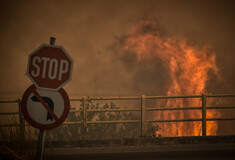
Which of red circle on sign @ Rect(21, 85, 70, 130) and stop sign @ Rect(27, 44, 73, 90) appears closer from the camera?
red circle on sign @ Rect(21, 85, 70, 130)

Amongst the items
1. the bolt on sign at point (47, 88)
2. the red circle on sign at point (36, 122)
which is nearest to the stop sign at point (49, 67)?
the bolt on sign at point (47, 88)

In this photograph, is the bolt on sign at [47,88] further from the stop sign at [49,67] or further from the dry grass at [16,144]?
the dry grass at [16,144]

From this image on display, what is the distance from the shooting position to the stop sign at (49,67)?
14.4ft

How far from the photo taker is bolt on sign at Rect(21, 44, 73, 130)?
170 inches

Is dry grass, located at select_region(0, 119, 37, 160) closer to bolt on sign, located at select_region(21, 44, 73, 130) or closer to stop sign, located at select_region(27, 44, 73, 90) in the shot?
bolt on sign, located at select_region(21, 44, 73, 130)

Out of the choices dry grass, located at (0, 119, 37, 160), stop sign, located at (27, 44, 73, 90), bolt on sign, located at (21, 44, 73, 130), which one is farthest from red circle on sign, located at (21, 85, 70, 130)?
dry grass, located at (0, 119, 37, 160)

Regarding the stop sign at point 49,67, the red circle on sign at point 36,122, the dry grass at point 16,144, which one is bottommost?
the dry grass at point 16,144

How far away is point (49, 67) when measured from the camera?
4410 millimetres

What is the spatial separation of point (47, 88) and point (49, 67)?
0.96 ft

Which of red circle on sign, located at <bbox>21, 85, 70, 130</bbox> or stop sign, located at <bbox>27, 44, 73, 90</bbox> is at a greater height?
stop sign, located at <bbox>27, 44, 73, 90</bbox>

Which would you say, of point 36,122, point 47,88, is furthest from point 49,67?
point 36,122

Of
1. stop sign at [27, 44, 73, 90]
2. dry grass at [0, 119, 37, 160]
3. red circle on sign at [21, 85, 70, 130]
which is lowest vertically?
dry grass at [0, 119, 37, 160]

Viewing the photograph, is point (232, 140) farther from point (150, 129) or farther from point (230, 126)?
point (230, 126)

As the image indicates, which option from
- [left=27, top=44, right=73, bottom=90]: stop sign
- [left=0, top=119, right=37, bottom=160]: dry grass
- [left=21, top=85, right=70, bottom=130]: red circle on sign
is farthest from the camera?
[left=0, top=119, right=37, bottom=160]: dry grass
